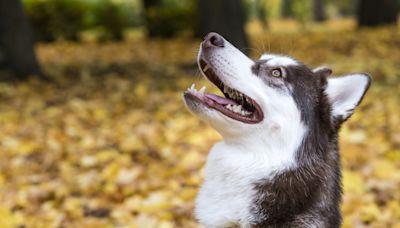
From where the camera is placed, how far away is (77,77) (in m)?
11.2

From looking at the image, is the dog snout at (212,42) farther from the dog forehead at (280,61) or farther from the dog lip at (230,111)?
the dog forehead at (280,61)

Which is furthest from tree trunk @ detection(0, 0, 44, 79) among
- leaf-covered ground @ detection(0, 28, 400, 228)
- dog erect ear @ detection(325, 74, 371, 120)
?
dog erect ear @ detection(325, 74, 371, 120)

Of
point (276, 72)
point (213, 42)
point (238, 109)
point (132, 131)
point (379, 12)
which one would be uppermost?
point (213, 42)

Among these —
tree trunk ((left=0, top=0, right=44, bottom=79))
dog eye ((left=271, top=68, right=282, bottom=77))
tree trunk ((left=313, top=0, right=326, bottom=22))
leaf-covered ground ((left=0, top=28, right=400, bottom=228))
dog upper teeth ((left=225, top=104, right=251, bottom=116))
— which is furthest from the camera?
tree trunk ((left=313, top=0, right=326, bottom=22))

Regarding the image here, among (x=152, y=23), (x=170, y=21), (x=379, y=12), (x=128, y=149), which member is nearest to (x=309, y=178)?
(x=128, y=149)

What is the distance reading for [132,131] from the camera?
724 centimetres

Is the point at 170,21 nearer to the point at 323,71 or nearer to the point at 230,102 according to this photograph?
the point at 323,71

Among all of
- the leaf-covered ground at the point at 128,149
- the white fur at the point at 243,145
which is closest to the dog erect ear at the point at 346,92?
the white fur at the point at 243,145

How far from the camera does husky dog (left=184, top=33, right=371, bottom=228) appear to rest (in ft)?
9.86

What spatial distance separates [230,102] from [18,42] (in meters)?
Result: 8.27

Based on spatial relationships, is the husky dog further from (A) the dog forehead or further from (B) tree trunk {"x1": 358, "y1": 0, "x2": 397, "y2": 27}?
(B) tree trunk {"x1": 358, "y1": 0, "x2": 397, "y2": 27}

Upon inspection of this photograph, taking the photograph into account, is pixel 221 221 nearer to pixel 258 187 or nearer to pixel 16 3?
pixel 258 187

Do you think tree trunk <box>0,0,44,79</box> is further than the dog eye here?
Yes

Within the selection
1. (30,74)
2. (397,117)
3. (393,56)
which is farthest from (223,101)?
(393,56)
